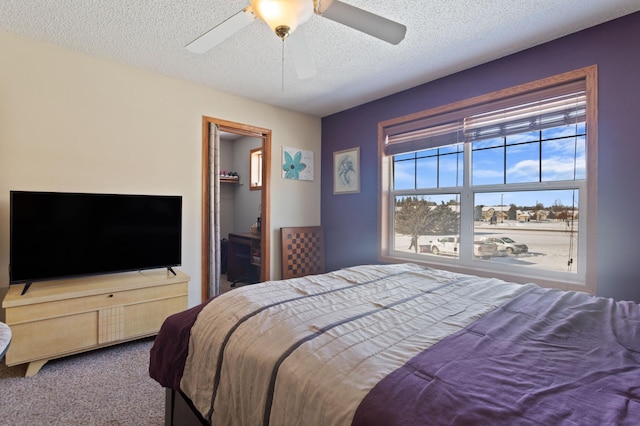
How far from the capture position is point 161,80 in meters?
2.93

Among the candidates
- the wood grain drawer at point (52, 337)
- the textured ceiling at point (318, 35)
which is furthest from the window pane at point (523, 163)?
the wood grain drawer at point (52, 337)

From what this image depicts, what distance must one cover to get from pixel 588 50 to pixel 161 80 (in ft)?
11.4

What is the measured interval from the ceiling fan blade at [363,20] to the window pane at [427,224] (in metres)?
1.83

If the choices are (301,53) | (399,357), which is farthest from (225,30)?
(399,357)

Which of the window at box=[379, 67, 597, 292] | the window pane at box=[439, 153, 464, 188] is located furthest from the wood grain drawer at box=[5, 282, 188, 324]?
the window pane at box=[439, 153, 464, 188]

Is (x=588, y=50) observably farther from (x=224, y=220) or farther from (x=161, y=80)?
(x=224, y=220)

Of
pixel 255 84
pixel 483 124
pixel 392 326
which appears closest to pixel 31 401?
pixel 392 326

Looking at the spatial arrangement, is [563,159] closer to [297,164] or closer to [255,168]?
[297,164]

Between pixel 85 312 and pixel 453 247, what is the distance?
311 centimetres

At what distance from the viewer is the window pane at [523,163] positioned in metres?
2.50

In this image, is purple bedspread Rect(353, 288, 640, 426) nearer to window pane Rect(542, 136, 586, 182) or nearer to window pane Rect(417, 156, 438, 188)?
window pane Rect(542, 136, 586, 182)

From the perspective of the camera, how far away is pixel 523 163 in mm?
2570

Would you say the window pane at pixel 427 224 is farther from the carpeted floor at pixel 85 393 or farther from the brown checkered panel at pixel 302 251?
the carpeted floor at pixel 85 393

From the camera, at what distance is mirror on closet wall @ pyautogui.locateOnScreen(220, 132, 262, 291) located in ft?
15.5
